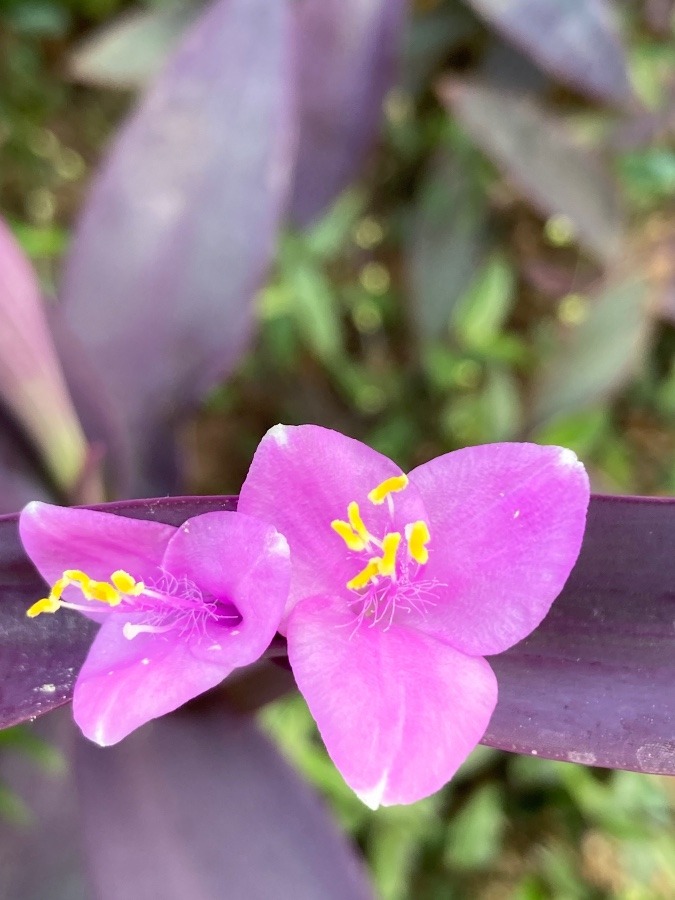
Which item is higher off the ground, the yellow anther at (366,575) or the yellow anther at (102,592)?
the yellow anther at (102,592)

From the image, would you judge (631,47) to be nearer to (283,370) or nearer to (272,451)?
(283,370)

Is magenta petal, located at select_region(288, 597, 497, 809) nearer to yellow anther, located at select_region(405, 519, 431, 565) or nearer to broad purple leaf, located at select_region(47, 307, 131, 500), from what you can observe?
yellow anther, located at select_region(405, 519, 431, 565)

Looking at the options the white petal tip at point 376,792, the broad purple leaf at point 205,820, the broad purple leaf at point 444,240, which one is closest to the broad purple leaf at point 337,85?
the broad purple leaf at point 444,240

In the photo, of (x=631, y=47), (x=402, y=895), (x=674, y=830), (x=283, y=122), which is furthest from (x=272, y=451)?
(x=631, y=47)

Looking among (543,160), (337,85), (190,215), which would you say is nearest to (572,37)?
(543,160)

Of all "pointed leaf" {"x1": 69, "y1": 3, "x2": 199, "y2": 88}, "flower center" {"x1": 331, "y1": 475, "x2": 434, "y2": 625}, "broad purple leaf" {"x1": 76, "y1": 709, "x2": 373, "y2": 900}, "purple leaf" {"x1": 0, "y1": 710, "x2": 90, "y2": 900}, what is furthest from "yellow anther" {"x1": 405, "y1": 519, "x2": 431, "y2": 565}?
"pointed leaf" {"x1": 69, "y1": 3, "x2": 199, "y2": 88}

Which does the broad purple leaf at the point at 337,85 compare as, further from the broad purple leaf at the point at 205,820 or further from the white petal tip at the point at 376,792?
the white petal tip at the point at 376,792

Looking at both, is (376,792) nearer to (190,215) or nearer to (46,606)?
(46,606)
